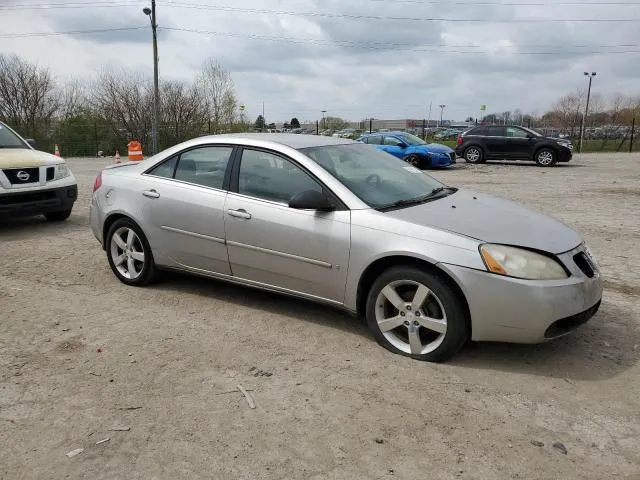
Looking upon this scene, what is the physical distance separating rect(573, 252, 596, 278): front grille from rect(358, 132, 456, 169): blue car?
14.8m

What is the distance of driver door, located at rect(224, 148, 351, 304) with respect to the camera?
160 inches

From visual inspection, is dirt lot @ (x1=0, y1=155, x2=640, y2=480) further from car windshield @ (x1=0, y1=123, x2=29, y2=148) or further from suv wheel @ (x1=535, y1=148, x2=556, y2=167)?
suv wheel @ (x1=535, y1=148, x2=556, y2=167)

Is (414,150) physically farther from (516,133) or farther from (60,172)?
(60,172)

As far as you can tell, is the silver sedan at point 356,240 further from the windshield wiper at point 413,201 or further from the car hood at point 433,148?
the car hood at point 433,148

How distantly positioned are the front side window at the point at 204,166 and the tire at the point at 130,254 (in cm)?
74

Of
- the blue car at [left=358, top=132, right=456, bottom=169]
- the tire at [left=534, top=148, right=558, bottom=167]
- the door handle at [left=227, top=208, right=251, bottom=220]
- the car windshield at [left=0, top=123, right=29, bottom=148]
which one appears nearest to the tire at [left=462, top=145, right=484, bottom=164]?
the tire at [left=534, top=148, right=558, bottom=167]

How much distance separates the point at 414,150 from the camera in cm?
1922

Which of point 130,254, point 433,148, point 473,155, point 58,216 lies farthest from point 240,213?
point 473,155

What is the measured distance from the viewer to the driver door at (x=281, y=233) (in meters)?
4.05

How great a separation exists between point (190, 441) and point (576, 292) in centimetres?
251

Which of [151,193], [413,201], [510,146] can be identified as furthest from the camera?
[510,146]

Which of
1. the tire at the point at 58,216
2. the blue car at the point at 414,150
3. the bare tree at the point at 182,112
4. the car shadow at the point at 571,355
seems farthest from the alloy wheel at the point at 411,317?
the bare tree at the point at 182,112

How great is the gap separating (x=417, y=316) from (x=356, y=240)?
670 mm

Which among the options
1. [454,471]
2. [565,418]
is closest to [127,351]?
[454,471]
